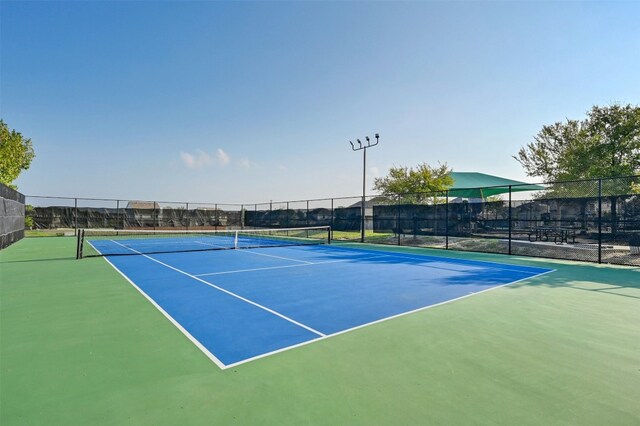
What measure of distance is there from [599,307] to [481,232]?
961cm

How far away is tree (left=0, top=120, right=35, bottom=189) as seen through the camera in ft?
63.1

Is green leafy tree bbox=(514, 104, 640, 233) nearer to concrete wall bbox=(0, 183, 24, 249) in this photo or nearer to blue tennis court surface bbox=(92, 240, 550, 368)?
blue tennis court surface bbox=(92, 240, 550, 368)

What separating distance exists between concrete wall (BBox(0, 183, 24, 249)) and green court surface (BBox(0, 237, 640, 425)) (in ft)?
31.6

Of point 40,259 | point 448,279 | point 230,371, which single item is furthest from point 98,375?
point 40,259

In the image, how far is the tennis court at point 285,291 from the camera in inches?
157

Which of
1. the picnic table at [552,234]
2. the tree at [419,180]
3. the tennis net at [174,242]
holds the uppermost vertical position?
the tree at [419,180]

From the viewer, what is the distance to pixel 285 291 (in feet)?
20.6

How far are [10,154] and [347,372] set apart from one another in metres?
25.2

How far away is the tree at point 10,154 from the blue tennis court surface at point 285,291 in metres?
15.1

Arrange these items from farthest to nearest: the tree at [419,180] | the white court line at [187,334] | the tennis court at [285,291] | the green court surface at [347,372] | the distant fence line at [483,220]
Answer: the tree at [419,180] → the distant fence line at [483,220] → the tennis court at [285,291] → the white court line at [187,334] → the green court surface at [347,372]

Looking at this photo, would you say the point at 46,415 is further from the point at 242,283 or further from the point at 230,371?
the point at 242,283

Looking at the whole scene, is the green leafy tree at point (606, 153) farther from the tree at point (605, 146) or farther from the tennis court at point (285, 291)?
the tennis court at point (285, 291)

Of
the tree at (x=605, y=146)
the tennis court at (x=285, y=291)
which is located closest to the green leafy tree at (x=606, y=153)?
the tree at (x=605, y=146)

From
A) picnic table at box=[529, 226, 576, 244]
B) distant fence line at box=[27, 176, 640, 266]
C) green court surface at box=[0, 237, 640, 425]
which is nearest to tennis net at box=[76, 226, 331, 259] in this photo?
distant fence line at box=[27, 176, 640, 266]
